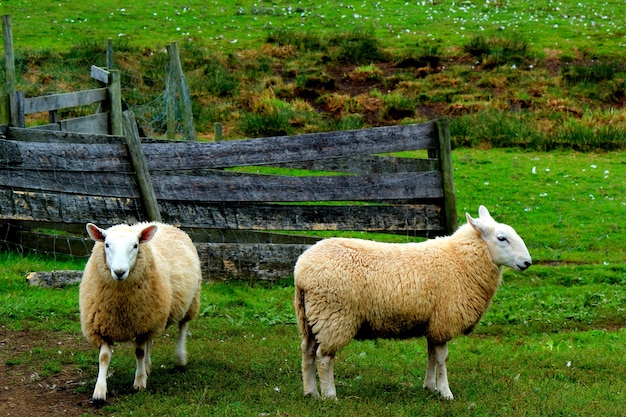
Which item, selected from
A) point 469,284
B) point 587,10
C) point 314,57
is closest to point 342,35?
point 314,57

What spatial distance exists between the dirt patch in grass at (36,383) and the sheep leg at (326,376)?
1877 mm

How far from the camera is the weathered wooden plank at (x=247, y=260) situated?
34.6 feet

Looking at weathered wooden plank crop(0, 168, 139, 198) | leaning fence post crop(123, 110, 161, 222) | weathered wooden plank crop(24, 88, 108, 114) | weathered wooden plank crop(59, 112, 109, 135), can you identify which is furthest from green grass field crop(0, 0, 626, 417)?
weathered wooden plank crop(59, 112, 109, 135)

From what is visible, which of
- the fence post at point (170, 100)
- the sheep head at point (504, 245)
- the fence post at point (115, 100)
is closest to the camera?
the sheep head at point (504, 245)

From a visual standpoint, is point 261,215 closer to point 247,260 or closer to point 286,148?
point 247,260

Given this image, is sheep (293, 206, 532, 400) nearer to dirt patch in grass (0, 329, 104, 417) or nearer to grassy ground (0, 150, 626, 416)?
grassy ground (0, 150, 626, 416)

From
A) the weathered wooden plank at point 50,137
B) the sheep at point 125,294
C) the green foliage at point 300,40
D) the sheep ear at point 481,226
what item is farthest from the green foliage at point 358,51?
the sheep at point 125,294

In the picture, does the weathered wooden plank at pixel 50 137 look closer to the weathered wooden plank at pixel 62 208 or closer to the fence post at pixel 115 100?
the weathered wooden plank at pixel 62 208

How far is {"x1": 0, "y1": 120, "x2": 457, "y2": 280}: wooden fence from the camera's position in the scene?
10.3m

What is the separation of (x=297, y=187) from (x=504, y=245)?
374 centimetres

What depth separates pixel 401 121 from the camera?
2306 centimetres

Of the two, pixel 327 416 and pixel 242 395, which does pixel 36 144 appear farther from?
pixel 327 416

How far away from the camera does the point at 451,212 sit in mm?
10938

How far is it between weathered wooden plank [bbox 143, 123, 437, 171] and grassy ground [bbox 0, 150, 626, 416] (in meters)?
1.65
